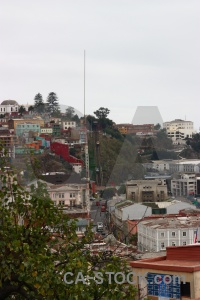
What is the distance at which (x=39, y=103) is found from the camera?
27.9 m

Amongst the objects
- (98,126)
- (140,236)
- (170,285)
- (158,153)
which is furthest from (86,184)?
(170,285)

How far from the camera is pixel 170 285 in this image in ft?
10.00

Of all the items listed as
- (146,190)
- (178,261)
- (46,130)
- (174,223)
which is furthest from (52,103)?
(178,261)

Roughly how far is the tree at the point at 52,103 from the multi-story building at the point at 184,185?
6.02m

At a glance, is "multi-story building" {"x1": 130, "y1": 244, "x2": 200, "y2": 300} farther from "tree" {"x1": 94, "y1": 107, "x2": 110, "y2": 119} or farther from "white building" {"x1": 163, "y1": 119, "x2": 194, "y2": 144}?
"white building" {"x1": 163, "y1": 119, "x2": 194, "y2": 144}

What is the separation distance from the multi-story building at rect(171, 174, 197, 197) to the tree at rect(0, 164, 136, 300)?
576 inches

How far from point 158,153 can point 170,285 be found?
50.4 feet

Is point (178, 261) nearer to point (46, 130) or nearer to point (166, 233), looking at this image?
point (166, 233)

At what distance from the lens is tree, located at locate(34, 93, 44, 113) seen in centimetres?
2755

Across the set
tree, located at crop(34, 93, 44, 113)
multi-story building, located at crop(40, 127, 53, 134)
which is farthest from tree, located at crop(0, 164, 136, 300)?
tree, located at crop(34, 93, 44, 113)

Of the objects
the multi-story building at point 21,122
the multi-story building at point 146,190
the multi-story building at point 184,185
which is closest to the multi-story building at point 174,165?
the multi-story building at point 184,185

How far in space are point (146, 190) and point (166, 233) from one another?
456 cm

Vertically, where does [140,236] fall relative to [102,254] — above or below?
below

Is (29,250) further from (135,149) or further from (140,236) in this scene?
(135,149)
